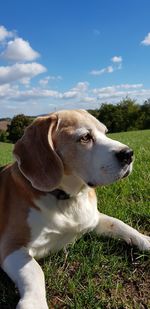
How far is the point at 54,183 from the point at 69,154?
12.1 inches

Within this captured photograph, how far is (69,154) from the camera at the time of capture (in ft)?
12.8

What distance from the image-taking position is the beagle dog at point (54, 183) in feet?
12.3

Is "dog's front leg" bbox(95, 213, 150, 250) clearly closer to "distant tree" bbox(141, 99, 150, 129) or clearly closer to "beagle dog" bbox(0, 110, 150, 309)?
"beagle dog" bbox(0, 110, 150, 309)

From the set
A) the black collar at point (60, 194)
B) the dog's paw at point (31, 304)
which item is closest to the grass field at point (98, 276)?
the dog's paw at point (31, 304)

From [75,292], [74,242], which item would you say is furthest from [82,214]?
[75,292]

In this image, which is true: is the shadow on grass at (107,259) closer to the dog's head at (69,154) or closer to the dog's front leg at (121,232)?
the dog's front leg at (121,232)

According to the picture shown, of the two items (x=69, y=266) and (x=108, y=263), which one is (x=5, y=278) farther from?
(x=108, y=263)

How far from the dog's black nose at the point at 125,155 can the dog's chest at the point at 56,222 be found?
0.63 m

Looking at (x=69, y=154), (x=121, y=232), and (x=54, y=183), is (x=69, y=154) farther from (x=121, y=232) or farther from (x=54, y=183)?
(x=121, y=232)

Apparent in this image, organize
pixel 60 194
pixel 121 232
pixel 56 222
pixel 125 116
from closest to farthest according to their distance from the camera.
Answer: pixel 56 222 → pixel 60 194 → pixel 121 232 → pixel 125 116

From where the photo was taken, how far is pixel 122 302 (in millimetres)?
3365

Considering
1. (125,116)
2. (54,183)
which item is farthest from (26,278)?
(125,116)

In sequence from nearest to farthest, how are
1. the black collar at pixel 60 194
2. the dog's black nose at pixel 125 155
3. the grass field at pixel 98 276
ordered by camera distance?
the grass field at pixel 98 276
the dog's black nose at pixel 125 155
the black collar at pixel 60 194

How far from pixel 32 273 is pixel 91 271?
612mm
